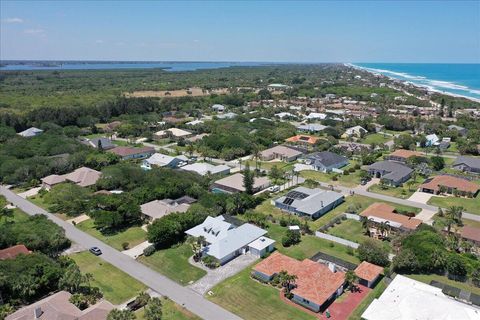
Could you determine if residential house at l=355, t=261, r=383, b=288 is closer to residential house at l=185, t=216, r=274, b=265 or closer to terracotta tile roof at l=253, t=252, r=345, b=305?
terracotta tile roof at l=253, t=252, r=345, b=305

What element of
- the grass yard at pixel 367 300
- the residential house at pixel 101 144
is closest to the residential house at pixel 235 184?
the grass yard at pixel 367 300

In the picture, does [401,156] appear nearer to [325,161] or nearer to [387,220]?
[325,161]

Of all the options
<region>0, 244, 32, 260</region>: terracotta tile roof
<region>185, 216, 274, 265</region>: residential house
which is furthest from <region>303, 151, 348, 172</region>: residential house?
<region>0, 244, 32, 260</region>: terracotta tile roof

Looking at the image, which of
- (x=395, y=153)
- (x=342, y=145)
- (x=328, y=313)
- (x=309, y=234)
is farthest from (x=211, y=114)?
(x=328, y=313)

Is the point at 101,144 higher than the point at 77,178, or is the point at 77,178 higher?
the point at 101,144

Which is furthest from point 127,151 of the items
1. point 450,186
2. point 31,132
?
point 450,186

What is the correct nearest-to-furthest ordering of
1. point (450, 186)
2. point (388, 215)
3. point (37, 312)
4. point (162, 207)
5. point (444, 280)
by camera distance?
1. point (37, 312)
2. point (444, 280)
3. point (388, 215)
4. point (162, 207)
5. point (450, 186)

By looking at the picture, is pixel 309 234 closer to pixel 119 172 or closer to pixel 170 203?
pixel 170 203

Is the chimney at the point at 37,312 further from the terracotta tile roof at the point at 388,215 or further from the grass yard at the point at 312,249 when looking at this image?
the terracotta tile roof at the point at 388,215
